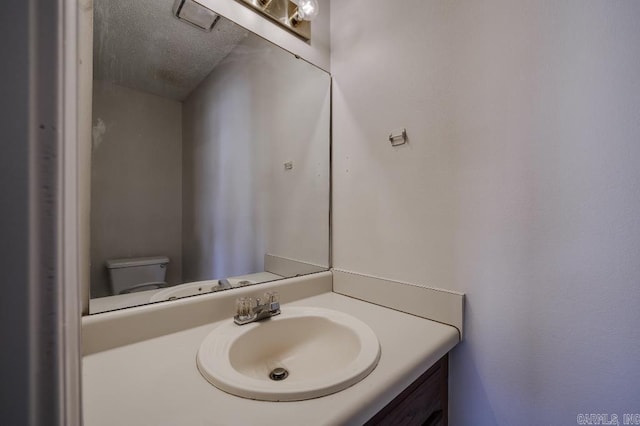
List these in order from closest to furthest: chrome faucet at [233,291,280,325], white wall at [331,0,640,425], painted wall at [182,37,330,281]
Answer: white wall at [331,0,640,425]
chrome faucet at [233,291,280,325]
painted wall at [182,37,330,281]

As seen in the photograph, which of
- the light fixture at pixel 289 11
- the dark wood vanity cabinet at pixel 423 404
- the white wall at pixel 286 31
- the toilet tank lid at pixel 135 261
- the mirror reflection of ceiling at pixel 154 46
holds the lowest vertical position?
the dark wood vanity cabinet at pixel 423 404

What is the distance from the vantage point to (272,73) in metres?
1.15

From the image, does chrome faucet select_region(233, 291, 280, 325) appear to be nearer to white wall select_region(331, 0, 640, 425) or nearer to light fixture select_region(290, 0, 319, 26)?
white wall select_region(331, 0, 640, 425)

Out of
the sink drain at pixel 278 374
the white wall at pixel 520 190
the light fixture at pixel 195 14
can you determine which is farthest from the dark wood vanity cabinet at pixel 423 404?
the light fixture at pixel 195 14

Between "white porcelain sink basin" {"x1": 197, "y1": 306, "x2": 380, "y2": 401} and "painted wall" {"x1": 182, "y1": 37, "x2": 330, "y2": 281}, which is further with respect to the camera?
"painted wall" {"x1": 182, "y1": 37, "x2": 330, "y2": 281}

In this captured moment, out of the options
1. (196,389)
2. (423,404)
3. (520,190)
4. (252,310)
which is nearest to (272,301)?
(252,310)

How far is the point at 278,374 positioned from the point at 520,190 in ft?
2.73

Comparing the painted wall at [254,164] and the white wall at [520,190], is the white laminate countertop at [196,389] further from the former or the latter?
the painted wall at [254,164]

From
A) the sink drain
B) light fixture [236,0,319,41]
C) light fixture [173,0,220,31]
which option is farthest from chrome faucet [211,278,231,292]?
light fixture [236,0,319,41]

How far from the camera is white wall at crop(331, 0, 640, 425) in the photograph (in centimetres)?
Answer: 58

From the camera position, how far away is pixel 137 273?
79 centimetres

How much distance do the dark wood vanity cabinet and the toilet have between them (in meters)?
0.70

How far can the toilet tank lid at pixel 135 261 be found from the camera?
2.47ft

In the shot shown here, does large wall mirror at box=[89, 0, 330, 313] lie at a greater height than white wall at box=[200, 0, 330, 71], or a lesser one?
lesser
